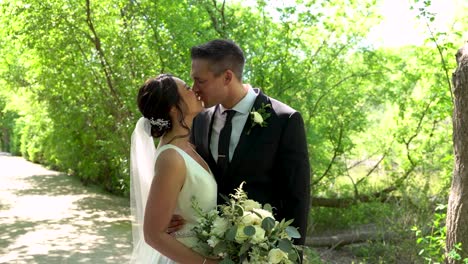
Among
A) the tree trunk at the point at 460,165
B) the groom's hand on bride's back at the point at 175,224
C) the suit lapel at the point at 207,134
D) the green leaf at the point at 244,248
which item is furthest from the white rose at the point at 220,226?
the tree trunk at the point at 460,165

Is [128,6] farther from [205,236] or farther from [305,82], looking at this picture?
[205,236]

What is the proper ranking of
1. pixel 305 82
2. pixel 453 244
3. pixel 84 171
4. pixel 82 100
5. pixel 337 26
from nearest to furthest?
1. pixel 453 244
2. pixel 305 82
3. pixel 337 26
4. pixel 82 100
5. pixel 84 171

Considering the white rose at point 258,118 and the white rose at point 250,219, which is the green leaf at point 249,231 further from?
the white rose at point 258,118

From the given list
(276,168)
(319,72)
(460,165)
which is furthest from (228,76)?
(319,72)

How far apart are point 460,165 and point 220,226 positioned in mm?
2975

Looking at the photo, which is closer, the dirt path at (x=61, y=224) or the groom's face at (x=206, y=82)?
the groom's face at (x=206, y=82)

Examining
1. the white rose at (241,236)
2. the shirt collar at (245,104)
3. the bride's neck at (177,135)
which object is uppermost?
the shirt collar at (245,104)

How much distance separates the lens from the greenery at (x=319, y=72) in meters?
9.09

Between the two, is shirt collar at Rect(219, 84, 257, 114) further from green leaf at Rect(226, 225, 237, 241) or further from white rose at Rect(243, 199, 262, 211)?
green leaf at Rect(226, 225, 237, 241)

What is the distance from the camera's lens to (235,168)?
2.98 meters

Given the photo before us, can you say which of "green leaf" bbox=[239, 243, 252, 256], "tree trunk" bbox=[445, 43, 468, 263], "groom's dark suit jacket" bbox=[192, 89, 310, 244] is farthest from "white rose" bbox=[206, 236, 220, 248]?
"tree trunk" bbox=[445, 43, 468, 263]

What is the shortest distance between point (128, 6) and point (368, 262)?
591 centimetres

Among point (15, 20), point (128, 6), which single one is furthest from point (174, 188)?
point (15, 20)

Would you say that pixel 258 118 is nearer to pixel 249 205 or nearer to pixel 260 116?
pixel 260 116
